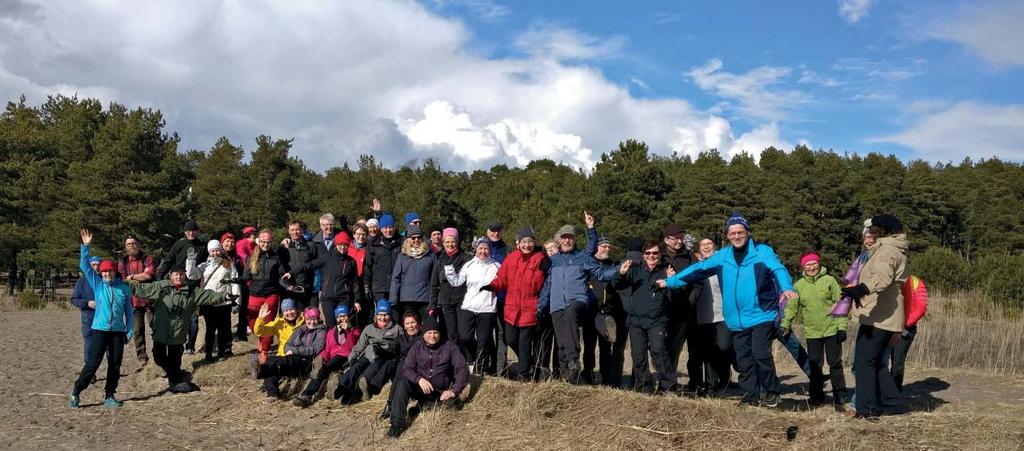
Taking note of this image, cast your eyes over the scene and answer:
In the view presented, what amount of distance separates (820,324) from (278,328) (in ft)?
20.9

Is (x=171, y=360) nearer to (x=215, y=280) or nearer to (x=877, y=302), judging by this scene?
(x=215, y=280)

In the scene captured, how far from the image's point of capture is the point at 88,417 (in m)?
8.66

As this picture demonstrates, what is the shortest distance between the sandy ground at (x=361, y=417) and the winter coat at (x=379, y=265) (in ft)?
5.29

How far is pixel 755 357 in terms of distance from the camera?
7.22 meters

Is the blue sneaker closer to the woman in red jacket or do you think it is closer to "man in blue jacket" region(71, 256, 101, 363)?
"man in blue jacket" region(71, 256, 101, 363)

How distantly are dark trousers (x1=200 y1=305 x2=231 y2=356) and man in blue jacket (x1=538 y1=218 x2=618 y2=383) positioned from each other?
487 cm

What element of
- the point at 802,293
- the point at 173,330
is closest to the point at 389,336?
the point at 173,330

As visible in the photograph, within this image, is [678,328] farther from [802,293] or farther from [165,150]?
[165,150]

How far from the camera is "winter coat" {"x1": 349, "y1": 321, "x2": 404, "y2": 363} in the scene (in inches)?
333

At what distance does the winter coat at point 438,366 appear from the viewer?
25.1ft

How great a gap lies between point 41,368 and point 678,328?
965 centimetres

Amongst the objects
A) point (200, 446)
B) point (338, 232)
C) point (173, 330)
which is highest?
point (338, 232)

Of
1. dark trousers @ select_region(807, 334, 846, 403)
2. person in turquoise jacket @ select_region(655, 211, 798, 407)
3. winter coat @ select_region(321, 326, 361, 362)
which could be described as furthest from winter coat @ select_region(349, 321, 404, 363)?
dark trousers @ select_region(807, 334, 846, 403)

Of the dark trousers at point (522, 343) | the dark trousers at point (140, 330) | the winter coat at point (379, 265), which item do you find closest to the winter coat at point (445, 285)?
the dark trousers at point (522, 343)
